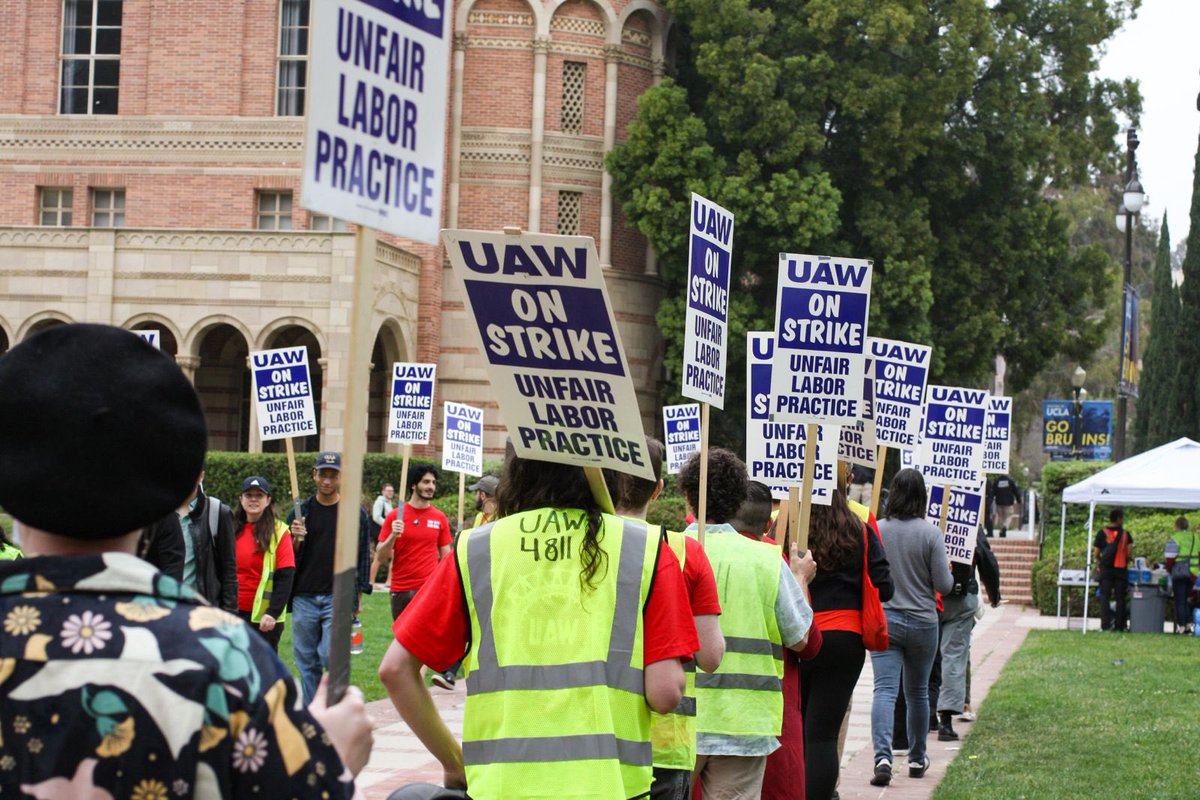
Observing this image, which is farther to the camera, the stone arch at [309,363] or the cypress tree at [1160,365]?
the cypress tree at [1160,365]

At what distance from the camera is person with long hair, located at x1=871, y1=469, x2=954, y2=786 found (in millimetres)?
10680

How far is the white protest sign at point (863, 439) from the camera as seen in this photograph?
10.5 meters

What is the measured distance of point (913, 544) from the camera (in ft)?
36.3

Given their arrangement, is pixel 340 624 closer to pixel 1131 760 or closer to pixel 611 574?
pixel 611 574

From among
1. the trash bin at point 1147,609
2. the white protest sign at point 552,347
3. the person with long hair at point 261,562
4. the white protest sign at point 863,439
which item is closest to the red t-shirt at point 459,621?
the white protest sign at point 552,347

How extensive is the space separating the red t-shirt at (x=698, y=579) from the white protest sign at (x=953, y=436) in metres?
10.4

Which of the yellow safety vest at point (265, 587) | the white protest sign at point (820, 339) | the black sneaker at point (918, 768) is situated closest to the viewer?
the white protest sign at point (820, 339)

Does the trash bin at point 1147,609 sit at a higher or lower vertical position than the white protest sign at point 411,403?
lower

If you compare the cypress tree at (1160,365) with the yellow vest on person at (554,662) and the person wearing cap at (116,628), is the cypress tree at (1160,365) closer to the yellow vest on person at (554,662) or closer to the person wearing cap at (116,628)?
the yellow vest on person at (554,662)

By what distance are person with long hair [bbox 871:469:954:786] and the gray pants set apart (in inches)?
93.3

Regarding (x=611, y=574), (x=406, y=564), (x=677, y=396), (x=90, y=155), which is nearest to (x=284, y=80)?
(x=90, y=155)

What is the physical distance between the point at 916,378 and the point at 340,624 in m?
11.0

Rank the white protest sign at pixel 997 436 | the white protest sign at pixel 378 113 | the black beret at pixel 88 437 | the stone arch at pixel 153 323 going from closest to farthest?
the black beret at pixel 88 437, the white protest sign at pixel 378 113, the white protest sign at pixel 997 436, the stone arch at pixel 153 323

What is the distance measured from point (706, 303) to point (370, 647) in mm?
11920
